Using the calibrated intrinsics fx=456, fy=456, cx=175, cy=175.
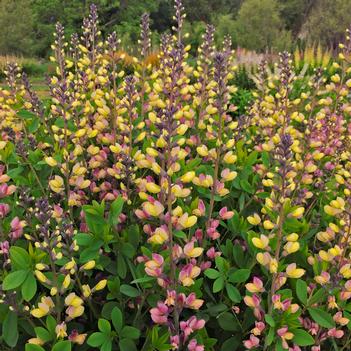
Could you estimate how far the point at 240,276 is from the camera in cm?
144

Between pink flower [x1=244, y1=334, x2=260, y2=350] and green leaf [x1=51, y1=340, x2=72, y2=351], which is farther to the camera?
pink flower [x1=244, y1=334, x2=260, y2=350]

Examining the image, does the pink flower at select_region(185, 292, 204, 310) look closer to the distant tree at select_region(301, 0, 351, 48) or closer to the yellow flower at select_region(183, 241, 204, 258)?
the yellow flower at select_region(183, 241, 204, 258)

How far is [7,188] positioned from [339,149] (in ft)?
5.06

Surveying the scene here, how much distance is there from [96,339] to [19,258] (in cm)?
32

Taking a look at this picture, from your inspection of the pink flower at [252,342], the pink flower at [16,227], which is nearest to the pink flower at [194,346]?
the pink flower at [252,342]

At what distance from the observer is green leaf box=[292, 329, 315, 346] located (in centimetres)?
134

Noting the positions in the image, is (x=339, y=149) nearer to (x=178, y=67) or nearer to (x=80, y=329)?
(x=178, y=67)

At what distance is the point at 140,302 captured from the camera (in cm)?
149

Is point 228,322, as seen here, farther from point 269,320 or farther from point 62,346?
point 62,346

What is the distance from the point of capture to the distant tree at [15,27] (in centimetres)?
2455

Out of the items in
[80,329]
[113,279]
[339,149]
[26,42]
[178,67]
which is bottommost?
[26,42]

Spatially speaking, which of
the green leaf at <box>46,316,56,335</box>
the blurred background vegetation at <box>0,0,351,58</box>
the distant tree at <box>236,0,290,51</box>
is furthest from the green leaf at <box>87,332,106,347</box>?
the distant tree at <box>236,0,290,51</box>

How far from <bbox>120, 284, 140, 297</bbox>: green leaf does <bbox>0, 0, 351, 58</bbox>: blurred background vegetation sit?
61.7 ft

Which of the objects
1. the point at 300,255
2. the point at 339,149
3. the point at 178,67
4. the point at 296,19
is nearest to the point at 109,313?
the point at 300,255
